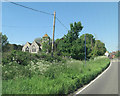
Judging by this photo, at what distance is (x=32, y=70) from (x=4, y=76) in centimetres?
211

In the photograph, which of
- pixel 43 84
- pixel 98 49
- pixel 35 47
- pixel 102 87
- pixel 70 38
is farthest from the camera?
pixel 98 49

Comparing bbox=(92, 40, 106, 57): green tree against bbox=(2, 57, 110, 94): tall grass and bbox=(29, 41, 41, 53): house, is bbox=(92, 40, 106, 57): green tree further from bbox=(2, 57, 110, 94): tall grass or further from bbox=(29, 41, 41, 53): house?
bbox=(2, 57, 110, 94): tall grass

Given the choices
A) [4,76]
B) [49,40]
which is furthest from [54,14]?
[49,40]

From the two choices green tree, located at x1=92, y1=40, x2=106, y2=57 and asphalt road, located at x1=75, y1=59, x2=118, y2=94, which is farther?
green tree, located at x1=92, y1=40, x2=106, y2=57

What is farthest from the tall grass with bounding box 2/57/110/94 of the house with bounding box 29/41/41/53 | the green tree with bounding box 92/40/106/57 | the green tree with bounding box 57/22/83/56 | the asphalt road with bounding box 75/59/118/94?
the house with bounding box 29/41/41/53

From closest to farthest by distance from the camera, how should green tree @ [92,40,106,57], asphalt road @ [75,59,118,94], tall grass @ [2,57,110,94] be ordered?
tall grass @ [2,57,110,94] → asphalt road @ [75,59,118,94] → green tree @ [92,40,106,57]

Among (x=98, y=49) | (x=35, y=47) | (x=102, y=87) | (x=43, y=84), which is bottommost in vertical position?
(x=102, y=87)

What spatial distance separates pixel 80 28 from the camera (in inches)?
1614

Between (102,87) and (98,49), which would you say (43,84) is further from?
(98,49)

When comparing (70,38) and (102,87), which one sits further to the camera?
(70,38)

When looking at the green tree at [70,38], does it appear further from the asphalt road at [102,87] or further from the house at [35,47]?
the house at [35,47]

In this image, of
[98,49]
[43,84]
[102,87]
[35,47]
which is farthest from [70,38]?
[98,49]

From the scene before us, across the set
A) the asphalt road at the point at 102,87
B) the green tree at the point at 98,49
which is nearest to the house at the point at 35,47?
the green tree at the point at 98,49

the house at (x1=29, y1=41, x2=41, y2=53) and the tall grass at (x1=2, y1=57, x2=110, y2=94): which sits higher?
the house at (x1=29, y1=41, x2=41, y2=53)
